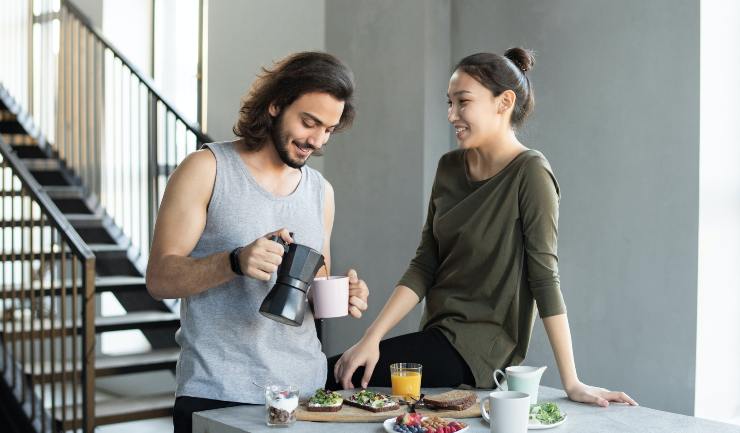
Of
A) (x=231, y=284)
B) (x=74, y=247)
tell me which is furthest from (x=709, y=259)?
(x=74, y=247)

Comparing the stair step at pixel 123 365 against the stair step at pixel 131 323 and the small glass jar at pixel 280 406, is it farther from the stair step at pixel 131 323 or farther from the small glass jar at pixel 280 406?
the small glass jar at pixel 280 406

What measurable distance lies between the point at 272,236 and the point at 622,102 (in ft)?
7.20

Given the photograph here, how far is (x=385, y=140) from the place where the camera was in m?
4.36

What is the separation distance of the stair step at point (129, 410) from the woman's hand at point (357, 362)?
2273mm

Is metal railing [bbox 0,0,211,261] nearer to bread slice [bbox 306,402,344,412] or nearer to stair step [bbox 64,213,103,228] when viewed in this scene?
stair step [bbox 64,213,103,228]

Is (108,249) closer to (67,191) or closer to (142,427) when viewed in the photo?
(67,191)

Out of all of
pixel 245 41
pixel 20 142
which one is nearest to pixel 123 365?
pixel 245 41

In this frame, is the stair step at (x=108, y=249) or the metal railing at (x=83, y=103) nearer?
the stair step at (x=108, y=249)

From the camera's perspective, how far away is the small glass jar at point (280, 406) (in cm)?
166

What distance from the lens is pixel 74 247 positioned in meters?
3.81

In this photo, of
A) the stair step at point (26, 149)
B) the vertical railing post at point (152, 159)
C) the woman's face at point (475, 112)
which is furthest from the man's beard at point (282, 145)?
the stair step at point (26, 149)

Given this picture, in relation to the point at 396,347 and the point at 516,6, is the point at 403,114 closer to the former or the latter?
the point at 516,6

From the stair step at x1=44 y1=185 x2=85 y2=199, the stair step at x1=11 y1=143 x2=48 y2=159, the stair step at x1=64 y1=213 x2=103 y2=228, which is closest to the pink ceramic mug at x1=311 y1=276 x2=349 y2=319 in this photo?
the stair step at x1=64 y1=213 x2=103 y2=228

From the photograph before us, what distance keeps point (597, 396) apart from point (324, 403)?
0.59 meters
